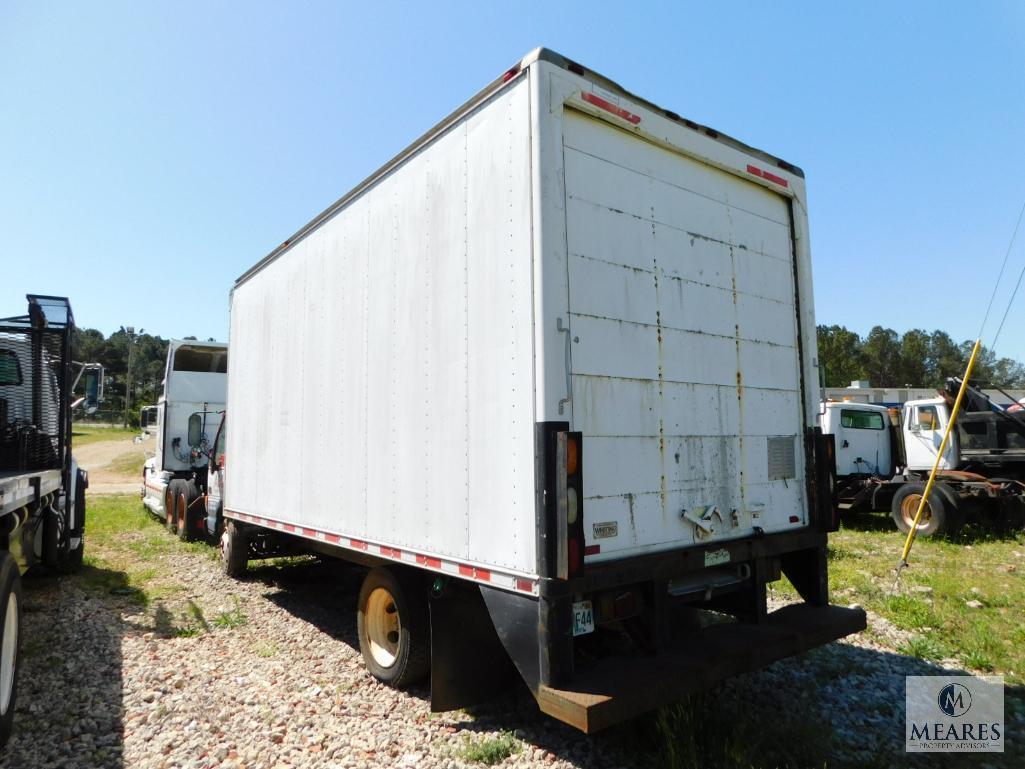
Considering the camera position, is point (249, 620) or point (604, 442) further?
point (249, 620)

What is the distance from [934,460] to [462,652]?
43.3ft

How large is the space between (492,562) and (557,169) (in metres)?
2.14

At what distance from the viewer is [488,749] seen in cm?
370

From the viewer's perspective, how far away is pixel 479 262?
12.3 ft

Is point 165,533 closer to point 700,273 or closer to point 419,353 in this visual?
point 419,353

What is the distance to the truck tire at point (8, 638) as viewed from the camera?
12.2ft

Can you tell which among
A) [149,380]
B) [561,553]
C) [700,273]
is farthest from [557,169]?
[149,380]

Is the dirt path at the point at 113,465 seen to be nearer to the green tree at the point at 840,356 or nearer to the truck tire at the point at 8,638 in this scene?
the truck tire at the point at 8,638

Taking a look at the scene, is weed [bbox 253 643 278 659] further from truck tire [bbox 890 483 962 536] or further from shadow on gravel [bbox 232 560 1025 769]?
truck tire [bbox 890 483 962 536]

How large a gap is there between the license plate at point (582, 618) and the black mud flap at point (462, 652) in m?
0.76

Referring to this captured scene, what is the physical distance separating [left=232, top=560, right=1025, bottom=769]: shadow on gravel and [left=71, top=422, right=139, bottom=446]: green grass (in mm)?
44918

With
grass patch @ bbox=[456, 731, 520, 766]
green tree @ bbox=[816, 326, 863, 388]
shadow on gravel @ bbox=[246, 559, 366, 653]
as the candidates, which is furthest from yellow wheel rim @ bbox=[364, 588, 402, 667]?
green tree @ bbox=[816, 326, 863, 388]

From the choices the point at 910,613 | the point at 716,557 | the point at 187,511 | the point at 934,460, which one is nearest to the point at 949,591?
the point at 910,613

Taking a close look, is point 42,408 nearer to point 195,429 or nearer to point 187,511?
point 187,511
